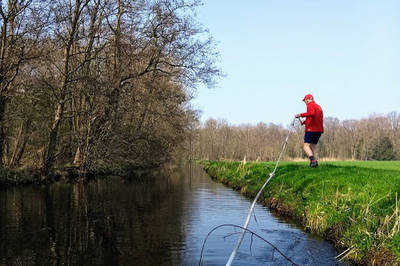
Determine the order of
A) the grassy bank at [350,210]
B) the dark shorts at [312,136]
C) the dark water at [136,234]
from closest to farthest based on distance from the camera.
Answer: the grassy bank at [350,210]
the dark water at [136,234]
the dark shorts at [312,136]

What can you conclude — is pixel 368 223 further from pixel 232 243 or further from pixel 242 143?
pixel 242 143

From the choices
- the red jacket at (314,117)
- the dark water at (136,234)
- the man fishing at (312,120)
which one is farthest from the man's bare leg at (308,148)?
the dark water at (136,234)

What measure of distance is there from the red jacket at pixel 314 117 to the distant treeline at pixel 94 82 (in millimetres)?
13893

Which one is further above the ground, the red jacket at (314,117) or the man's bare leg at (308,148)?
the red jacket at (314,117)

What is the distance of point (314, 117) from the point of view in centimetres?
1269

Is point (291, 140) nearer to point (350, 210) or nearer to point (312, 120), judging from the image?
point (312, 120)

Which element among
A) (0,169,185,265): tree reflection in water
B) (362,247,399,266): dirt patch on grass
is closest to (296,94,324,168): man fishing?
(0,169,185,265): tree reflection in water

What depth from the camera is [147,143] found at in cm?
3045

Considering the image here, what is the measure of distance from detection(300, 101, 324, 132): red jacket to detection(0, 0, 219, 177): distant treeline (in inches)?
547

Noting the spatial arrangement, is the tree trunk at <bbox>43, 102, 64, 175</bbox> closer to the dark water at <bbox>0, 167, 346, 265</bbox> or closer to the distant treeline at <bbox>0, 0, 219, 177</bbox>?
the distant treeline at <bbox>0, 0, 219, 177</bbox>

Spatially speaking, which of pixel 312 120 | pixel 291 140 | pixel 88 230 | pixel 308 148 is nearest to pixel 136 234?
pixel 88 230

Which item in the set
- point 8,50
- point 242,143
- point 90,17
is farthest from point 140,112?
point 242,143

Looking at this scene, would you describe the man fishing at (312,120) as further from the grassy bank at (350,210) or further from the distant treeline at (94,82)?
the distant treeline at (94,82)

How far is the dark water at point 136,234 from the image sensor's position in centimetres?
696
